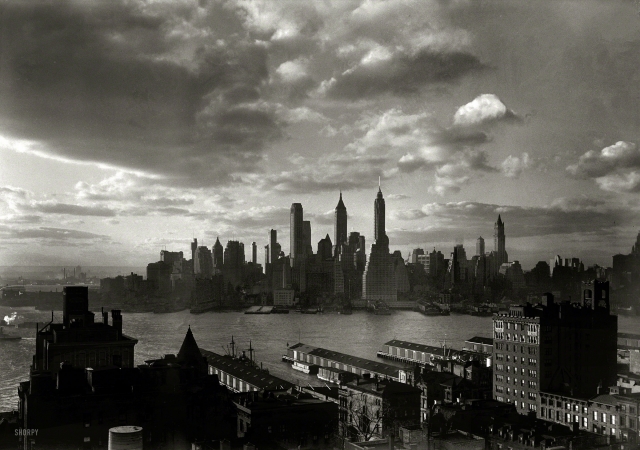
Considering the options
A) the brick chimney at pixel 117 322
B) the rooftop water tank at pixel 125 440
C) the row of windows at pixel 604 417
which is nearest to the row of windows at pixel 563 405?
the row of windows at pixel 604 417

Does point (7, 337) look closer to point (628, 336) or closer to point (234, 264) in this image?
point (234, 264)

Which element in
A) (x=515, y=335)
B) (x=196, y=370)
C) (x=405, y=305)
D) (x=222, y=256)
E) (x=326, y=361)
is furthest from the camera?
(x=405, y=305)

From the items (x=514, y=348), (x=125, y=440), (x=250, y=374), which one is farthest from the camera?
(x=250, y=374)

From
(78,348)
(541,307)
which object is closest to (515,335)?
(541,307)

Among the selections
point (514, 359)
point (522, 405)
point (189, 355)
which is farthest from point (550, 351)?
point (189, 355)

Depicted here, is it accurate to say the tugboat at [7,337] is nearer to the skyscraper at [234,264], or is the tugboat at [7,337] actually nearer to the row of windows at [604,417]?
the skyscraper at [234,264]

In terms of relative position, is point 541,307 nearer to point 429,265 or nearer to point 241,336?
point 241,336
